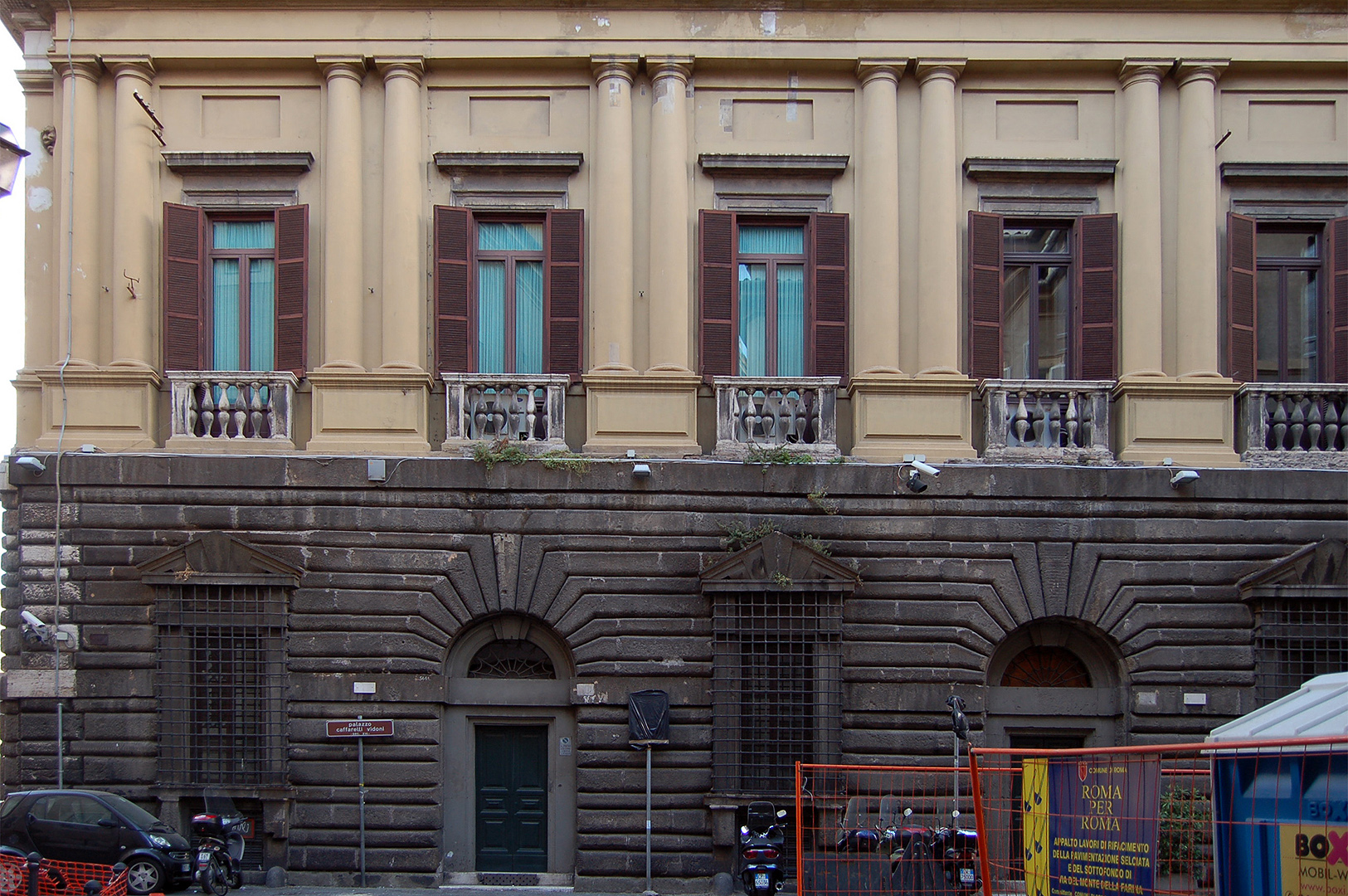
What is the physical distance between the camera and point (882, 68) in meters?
13.3

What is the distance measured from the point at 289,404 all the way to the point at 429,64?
173 inches

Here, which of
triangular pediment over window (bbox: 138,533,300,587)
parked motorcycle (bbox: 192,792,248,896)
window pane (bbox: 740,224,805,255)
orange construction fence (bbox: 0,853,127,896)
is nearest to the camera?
orange construction fence (bbox: 0,853,127,896)

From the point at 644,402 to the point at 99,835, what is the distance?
7293mm

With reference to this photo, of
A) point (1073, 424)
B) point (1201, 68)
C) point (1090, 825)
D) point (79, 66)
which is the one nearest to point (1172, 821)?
point (1090, 825)

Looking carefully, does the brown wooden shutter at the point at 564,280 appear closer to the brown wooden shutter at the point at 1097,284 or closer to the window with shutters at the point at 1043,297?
the window with shutters at the point at 1043,297

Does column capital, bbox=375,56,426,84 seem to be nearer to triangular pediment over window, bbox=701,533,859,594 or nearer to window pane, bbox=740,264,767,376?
window pane, bbox=740,264,767,376

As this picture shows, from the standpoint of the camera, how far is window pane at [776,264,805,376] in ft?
44.7

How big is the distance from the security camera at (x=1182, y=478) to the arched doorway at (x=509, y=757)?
7.12 m

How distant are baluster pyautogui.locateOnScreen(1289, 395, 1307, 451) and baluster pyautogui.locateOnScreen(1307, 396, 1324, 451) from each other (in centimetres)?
6

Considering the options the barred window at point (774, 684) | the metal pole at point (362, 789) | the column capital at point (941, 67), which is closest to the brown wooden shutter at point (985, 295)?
the column capital at point (941, 67)

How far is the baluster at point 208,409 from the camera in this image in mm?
12945

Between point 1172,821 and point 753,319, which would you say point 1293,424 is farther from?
point 1172,821


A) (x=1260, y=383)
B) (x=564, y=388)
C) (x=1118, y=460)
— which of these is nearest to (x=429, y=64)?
(x=564, y=388)

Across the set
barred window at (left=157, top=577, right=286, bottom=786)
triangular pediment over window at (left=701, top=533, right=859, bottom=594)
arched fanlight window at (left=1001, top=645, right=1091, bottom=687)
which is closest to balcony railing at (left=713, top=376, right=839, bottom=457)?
triangular pediment over window at (left=701, top=533, right=859, bottom=594)
